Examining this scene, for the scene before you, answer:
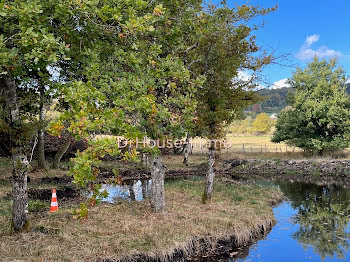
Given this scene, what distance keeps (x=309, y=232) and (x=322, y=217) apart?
278cm

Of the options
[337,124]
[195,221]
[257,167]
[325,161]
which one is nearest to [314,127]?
[337,124]

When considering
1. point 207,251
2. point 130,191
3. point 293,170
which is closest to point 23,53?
point 207,251

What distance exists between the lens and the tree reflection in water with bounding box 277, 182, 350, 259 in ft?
41.2

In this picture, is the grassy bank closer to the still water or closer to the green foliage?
the still water

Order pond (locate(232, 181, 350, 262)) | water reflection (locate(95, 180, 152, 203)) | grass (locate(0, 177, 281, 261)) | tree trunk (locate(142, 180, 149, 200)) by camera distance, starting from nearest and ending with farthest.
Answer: grass (locate(0, 177, 281, 261)), pond (locate(232, 181, 350, 262)), water reflection (locate(95, 180, 152, 203)), tree trunk (locate(142, 180, 149, 200))

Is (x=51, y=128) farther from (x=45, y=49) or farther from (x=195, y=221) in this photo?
(x=195, y=221)

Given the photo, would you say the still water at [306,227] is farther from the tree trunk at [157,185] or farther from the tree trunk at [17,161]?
the tree trunk at [17,161]

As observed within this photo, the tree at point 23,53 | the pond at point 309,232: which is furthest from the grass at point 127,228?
the tree at point 23,53

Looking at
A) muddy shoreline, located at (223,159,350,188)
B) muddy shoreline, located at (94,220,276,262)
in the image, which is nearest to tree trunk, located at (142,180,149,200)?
muddy shoreline, located at (94,220,276,262)

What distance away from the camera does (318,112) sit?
38125mm

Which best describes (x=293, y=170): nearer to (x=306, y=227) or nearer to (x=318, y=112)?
(x=318, y=112)

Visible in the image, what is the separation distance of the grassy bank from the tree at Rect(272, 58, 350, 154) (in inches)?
971

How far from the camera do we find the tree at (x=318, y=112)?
37.6 m

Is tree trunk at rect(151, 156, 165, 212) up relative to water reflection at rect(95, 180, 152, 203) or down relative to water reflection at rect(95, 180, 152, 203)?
up
